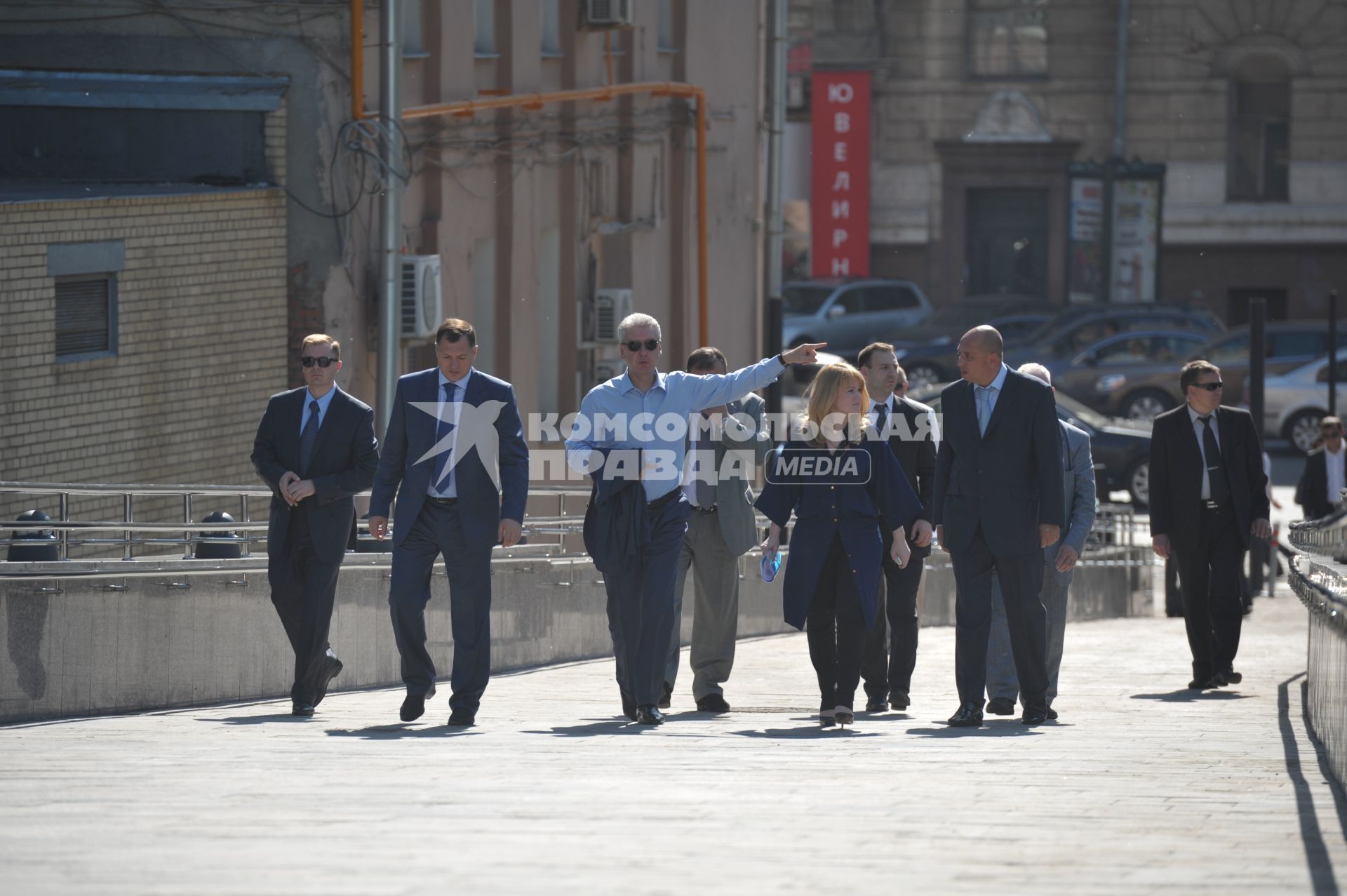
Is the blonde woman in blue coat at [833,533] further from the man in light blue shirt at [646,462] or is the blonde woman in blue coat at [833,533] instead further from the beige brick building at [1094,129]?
the beige brick building at [1094,129]

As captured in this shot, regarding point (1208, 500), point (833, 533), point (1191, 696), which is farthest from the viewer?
point (1208, 500)

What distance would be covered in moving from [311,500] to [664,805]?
365cm

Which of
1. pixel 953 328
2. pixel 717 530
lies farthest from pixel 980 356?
pixel 953 328

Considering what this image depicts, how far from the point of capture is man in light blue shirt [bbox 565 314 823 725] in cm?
944

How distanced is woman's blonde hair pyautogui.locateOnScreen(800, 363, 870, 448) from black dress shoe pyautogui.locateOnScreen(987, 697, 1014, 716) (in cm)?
157

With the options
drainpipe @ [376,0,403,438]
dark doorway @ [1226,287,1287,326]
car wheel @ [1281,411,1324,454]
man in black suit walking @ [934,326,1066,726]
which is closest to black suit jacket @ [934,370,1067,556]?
man in black suit walking @ [934,326,1066,726]

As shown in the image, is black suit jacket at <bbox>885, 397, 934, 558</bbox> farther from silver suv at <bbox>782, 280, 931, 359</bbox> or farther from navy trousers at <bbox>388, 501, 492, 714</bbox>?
silver suv at <bbox>782, 280, 931, 359</bbox>

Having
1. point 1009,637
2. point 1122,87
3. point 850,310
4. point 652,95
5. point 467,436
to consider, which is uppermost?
point 1122,87

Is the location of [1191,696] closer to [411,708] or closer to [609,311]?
[411,708]

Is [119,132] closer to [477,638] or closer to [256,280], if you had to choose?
[256,280]

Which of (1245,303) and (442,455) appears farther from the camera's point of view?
(1245,303)

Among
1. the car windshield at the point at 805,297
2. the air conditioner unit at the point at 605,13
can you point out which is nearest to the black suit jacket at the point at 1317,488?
the air conditioner unit at the point at 605,13

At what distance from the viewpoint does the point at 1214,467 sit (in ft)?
37.9

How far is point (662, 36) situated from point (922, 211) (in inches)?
848
